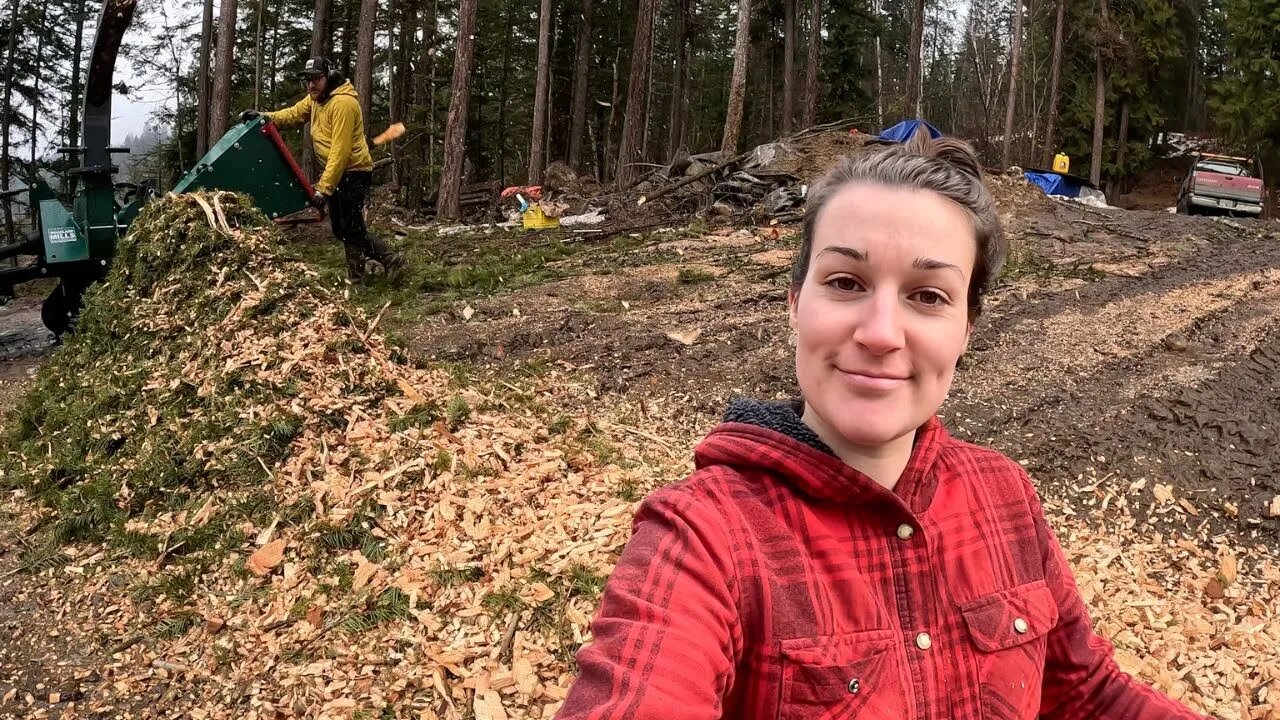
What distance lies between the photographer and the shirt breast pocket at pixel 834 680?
3.78 ft

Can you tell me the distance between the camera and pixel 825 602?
47.2 inches

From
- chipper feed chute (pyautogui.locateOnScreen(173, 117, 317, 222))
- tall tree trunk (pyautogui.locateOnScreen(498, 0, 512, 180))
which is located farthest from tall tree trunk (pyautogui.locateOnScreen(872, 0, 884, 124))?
chipper feed chute (pyautogui.locateOnScreen(173, 117, 317, 222))

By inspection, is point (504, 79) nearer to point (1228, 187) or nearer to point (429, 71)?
point (429, 71)

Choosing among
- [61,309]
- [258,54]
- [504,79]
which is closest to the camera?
[61,309]

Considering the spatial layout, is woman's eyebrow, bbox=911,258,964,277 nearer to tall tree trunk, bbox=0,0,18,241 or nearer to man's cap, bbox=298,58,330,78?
man's cap, bbox=298,58,330,78

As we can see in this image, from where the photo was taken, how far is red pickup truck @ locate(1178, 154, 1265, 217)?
1789cm

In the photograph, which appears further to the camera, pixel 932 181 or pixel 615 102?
pixel 615 102

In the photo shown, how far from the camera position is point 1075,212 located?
40.4 ft

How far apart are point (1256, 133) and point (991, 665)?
31246 millimetres

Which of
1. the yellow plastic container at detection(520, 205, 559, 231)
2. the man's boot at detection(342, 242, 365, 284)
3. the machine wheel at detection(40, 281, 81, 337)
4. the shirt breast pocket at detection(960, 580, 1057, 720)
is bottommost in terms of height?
the machine wheel at detection(40, 281, 81, 337)

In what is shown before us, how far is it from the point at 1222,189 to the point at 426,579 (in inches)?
826

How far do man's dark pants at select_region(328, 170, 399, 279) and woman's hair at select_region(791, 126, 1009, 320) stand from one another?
23.3ft

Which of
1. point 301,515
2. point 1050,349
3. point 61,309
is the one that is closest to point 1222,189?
point 1050,349

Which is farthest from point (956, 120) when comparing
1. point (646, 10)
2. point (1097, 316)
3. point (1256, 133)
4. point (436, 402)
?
point (436, 402)
